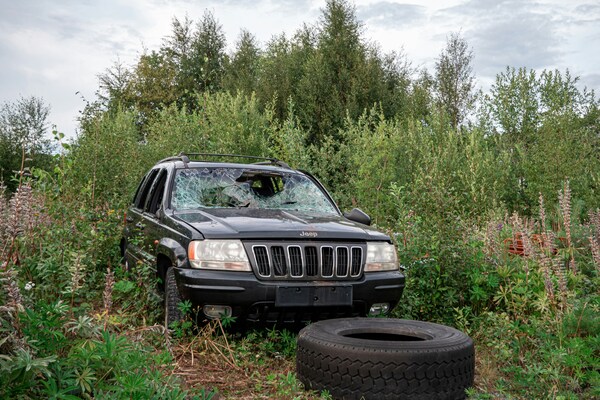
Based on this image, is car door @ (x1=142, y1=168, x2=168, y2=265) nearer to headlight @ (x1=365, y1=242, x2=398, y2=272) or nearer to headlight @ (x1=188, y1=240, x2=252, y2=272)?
headlight @ (x1=188, y1=240, x2=252, y2=272)

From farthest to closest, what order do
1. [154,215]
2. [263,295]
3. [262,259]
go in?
[154,215] → [262,259] → [263,295]

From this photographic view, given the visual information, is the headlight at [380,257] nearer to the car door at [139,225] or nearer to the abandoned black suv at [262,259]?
the abandoned black suv at [262,259]

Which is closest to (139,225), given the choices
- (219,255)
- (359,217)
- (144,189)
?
(144,189)

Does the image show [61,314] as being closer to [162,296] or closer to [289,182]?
[162,296]

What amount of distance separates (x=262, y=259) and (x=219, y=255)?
34 centimetres

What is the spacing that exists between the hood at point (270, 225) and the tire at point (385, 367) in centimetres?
91

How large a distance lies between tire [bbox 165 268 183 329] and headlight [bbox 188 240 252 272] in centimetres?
34

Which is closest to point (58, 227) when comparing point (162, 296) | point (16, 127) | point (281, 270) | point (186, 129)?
point (162, 296)

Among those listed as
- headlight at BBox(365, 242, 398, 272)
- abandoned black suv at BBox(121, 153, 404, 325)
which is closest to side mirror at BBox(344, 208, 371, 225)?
abandoned black suv at BBox(121, 153, 404, 325)

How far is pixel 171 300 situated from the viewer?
16.5 feet

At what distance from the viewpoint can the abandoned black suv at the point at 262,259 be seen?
474cm

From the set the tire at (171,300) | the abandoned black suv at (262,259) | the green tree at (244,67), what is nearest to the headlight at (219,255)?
the abandoned black suv at (262,259)

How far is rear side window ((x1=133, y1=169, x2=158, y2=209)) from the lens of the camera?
23.9 ft

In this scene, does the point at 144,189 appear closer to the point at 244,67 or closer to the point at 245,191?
the point at 245,191
